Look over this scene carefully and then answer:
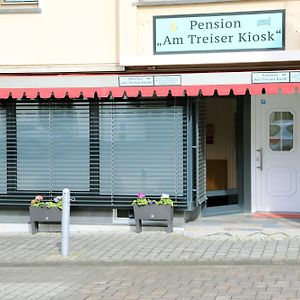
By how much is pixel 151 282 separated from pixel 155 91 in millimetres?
3712

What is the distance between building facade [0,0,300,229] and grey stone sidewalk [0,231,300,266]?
2.17 ft

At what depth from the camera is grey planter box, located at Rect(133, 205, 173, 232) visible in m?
10.7

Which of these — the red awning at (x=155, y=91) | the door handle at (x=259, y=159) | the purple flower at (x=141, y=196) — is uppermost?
the red awning at (x=155, y=91)

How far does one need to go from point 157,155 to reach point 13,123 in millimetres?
2660

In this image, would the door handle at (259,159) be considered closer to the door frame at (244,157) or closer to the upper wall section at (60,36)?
the door frame at (244,157)

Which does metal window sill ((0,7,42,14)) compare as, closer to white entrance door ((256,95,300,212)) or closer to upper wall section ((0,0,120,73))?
upper wall section ((0,0,120,73))

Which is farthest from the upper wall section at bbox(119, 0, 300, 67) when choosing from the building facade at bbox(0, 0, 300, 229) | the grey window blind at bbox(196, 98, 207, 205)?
the grey window blind at bbox(196, 98, 207, 205)

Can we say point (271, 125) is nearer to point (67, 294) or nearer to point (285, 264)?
point (285, 264)

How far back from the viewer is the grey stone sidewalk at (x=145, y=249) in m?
8.89

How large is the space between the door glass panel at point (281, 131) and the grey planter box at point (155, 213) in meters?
2.68

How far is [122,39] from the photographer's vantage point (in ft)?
36.5

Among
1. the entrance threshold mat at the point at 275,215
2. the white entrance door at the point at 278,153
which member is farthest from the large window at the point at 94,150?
the white entrance door at the point at 278,153

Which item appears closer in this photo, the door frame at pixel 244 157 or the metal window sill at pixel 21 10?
the metal window sill at pixel 21 10

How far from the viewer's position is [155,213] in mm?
10773
